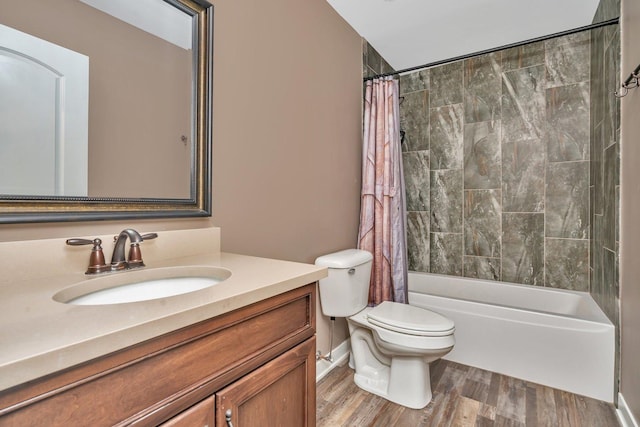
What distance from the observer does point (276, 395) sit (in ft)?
2.88

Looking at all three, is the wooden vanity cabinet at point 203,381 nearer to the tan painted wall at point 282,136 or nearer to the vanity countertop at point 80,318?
the vanity countertop at point 80,318

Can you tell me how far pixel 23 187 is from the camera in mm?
849

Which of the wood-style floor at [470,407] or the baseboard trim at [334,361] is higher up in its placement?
the baseboard trim at [334,361]

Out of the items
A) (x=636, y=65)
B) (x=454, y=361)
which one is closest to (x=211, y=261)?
(x=454, y=361)

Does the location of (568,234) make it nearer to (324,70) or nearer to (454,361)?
(454,361)

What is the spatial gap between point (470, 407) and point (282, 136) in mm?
1781

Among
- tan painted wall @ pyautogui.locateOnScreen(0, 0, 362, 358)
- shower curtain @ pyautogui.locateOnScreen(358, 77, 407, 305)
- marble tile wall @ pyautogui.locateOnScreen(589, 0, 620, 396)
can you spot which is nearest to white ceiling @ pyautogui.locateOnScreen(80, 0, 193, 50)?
tan painted wall @ pyautogui.locateOnScreen(0, 0, 362, 358)

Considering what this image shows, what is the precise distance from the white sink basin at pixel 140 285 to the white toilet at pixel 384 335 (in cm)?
88

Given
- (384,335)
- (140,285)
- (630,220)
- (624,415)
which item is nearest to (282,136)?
(140,285)

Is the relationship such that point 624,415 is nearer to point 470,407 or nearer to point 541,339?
point 541,339

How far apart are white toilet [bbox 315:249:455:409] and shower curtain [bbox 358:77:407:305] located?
0.26 meters

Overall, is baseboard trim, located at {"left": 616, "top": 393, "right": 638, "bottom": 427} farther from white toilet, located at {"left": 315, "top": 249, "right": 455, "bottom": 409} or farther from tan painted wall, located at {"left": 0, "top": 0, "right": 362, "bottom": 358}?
tan painted wall, located at {"left": 0, "top": 0, "right": 362, "bottom": 358}

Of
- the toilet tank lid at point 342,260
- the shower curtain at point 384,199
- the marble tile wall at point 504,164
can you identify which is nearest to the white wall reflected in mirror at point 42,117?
the toilet tank lid at point 342,260

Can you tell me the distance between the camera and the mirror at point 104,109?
85 cm
